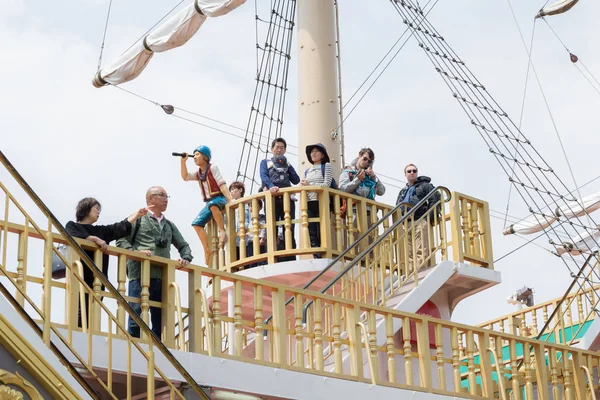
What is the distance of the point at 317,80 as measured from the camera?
16.5 m

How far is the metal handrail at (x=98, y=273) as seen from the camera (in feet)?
28.6

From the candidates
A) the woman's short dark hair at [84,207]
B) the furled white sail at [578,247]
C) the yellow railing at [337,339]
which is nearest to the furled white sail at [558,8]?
the furled white sail at [578,247]

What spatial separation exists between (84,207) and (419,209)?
16.7ft

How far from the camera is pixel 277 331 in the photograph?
11.0m

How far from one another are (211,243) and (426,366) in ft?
12.0

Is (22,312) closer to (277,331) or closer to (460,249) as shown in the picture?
(277,331)

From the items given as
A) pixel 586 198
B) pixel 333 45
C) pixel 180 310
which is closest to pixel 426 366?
pixel 180 310

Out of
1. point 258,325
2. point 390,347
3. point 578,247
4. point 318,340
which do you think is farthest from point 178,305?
point 578,247

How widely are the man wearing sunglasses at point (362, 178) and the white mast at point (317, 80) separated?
1223mm

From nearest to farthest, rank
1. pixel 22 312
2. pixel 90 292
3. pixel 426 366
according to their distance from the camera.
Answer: pixel 22 312
pixel 90 292
pixel 426 366

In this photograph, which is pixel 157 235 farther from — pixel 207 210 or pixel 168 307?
pixel 207 210

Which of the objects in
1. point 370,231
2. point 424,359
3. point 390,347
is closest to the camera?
point 390,347

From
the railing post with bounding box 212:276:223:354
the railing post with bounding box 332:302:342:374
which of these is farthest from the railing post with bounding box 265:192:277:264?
the railing post with bounding box 212:276:223:354

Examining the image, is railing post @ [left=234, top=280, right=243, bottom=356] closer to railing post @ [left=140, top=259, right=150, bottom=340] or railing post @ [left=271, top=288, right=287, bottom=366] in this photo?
railing post @ [left=271, top=288, right=287, bottom=366]
